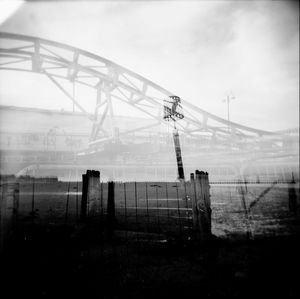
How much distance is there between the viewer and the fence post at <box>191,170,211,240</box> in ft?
16.2

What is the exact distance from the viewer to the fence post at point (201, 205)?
194 inches

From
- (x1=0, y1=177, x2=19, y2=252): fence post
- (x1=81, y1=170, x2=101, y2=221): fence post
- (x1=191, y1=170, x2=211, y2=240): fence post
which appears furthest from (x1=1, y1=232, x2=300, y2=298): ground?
(x1=81, y1=170, x2=101, y2=221): fence post

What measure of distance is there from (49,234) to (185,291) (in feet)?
12.3

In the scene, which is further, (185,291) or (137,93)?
(137,93)

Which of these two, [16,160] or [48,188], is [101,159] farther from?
[16,160]

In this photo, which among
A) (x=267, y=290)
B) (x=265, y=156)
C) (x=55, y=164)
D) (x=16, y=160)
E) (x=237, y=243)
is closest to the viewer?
(x=267, y=290)

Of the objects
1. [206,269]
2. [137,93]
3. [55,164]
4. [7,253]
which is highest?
[137,93]

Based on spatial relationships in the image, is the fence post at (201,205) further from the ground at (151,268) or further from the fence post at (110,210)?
the fence post at (110,210)

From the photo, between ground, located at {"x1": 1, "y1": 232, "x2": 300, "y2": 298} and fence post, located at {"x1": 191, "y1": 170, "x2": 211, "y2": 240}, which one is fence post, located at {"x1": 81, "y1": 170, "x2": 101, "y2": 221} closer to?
ground, located at {"x1": 1, "y1": 232, "x2": 300, "y2": 298}

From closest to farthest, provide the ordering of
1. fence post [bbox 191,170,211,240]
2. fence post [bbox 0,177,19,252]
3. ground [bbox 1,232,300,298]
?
ground [bbox 1,232,300,298]
fence post [bbox 0,177,19,252]
fence post [bbox 191,170,211,240]

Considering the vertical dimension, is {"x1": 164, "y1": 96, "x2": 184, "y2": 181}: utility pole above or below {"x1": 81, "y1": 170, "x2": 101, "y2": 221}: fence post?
above

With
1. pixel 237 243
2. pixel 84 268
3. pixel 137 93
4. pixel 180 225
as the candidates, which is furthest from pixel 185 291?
pixel 137 93

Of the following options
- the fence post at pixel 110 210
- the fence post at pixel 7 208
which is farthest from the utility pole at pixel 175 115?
the fence post at pixel 7 208

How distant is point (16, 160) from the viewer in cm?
1452
